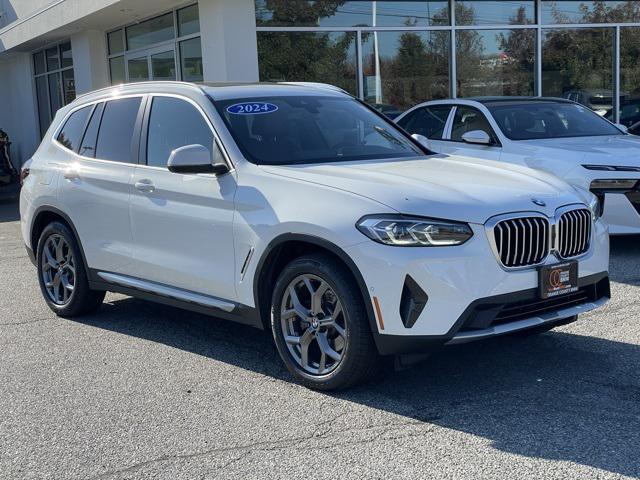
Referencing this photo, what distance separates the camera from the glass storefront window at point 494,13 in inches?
586

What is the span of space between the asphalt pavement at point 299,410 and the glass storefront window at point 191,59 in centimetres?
847

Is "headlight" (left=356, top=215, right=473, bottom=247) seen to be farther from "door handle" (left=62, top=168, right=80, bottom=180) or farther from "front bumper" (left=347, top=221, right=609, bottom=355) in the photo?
"door handle" (left=62, top=168, right=80, bottom=180)

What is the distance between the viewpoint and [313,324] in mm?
4699

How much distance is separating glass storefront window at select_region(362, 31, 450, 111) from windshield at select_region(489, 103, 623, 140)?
480 centimetres

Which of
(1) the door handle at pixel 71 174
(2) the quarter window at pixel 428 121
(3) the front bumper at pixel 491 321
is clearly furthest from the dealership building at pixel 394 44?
(3) the front bumper at pixel 491 321

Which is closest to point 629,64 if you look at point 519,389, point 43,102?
point 519,389

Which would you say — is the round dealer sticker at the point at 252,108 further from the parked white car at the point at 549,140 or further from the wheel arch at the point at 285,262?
the parked white car at the point at 549,140

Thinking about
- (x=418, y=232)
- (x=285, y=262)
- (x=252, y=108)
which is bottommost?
(x=285, y=262)

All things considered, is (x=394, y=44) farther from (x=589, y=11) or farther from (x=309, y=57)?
(x=589, y=11)

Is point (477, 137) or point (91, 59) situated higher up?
point (91, 59)

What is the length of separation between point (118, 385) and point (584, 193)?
3036 mm

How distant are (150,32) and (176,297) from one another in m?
11.6

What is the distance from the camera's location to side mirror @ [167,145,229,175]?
5055mm

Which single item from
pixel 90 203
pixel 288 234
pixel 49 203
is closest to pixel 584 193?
pixel 288 234
